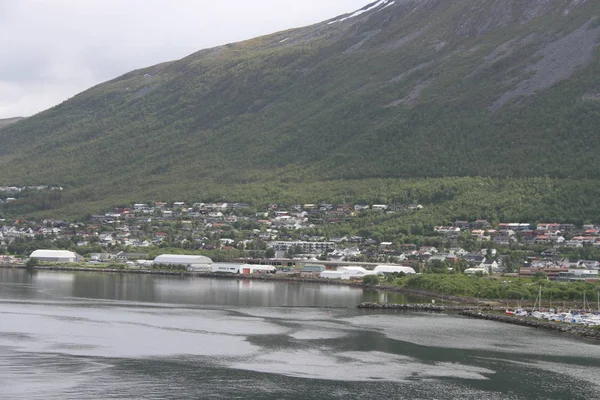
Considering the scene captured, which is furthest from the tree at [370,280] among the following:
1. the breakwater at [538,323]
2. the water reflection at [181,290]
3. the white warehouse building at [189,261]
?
the breakwater at [538,323]

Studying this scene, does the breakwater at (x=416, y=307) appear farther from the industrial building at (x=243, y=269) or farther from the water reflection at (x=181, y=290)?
the industrial building at (x=243, y=269)

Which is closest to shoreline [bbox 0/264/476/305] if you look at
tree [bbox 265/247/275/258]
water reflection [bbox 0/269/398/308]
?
water reflection [bbox 0/269/398/308]

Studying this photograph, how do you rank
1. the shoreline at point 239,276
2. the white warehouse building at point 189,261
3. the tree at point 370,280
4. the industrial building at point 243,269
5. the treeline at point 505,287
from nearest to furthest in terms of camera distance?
the treeline at point 505,287, the shoreline at point 239,276, the tree at point 370,280, the industrial building at point 243,269, the white warehouse building at point 189,261

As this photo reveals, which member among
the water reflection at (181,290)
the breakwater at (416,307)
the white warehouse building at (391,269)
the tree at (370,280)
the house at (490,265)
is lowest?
the breakwater at (416,307)

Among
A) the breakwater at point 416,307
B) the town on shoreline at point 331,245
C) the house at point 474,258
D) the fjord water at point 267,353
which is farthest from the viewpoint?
the house at point 474,258

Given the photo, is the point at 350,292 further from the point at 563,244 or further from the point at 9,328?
the point at 9,328

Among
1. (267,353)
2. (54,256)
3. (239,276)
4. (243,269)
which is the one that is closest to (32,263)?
(54,256)

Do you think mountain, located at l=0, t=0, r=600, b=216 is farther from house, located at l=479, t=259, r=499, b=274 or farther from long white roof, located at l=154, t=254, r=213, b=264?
long white roof, located at l=154, t=254, r=213, b=264
